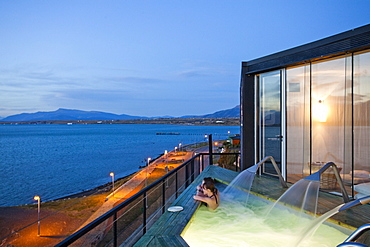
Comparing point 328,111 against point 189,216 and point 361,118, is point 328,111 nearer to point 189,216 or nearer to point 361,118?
point 361,118

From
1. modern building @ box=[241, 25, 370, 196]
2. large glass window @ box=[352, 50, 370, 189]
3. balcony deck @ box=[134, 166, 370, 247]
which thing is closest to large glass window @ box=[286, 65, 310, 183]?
modern building @ box=[241, 25, 370, 196]

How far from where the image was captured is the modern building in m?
4.50

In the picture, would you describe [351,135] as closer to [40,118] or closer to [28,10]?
[28,10]

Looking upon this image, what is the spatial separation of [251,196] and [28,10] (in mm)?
23505

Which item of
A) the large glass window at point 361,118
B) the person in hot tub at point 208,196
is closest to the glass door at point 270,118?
the large glass window at point 361,118

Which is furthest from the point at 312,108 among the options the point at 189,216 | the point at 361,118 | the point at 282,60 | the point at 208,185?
the point at 189,216

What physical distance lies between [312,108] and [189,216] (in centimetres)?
341

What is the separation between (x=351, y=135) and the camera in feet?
15.3

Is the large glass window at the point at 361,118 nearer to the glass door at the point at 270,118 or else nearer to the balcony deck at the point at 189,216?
the balcony deck at the point at 189,216

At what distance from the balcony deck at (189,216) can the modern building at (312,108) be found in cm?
65

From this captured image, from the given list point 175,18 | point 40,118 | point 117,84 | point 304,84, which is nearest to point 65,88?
point 117,84

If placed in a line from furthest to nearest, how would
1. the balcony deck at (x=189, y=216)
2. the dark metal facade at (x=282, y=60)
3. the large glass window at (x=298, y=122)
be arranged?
1. the large glass window at (x=298, y=122)
2. the dark metal facade at (x=282, y=60)
3. the balcony deck at (x=189, y=216)

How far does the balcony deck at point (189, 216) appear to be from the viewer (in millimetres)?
2727

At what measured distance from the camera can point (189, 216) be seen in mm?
3541
